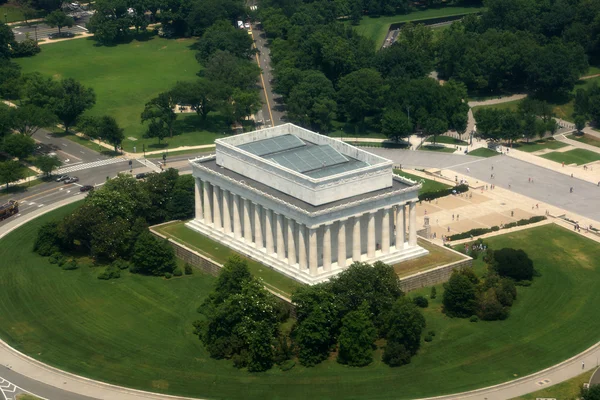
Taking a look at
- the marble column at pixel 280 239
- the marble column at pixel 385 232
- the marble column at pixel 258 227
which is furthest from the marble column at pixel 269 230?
the marble column at pixel 385 232

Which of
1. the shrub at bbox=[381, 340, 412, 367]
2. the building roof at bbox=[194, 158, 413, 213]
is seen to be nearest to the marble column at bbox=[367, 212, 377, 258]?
the building roof at bbox=[194, 158, 413, 213]

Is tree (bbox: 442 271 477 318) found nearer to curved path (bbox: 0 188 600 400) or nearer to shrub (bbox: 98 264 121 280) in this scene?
curved path (bbox: 0 188 600 400)

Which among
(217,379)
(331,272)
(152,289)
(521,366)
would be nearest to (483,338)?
(521,366)

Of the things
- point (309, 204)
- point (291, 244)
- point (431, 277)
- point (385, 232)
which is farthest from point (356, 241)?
point (431, 277)

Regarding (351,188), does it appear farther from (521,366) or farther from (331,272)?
(521,366)

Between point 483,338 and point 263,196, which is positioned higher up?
point 263,196

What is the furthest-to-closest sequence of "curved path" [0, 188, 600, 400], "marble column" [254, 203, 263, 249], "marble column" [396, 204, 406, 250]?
1. "marble column" [254, 203, 263, 249]
2. "marble column" [396, 204, 406, 250]
3. "curved path" [0, 188, 600, 400]

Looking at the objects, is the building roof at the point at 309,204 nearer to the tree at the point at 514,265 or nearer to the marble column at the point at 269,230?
the marble column at the point at 269,230
